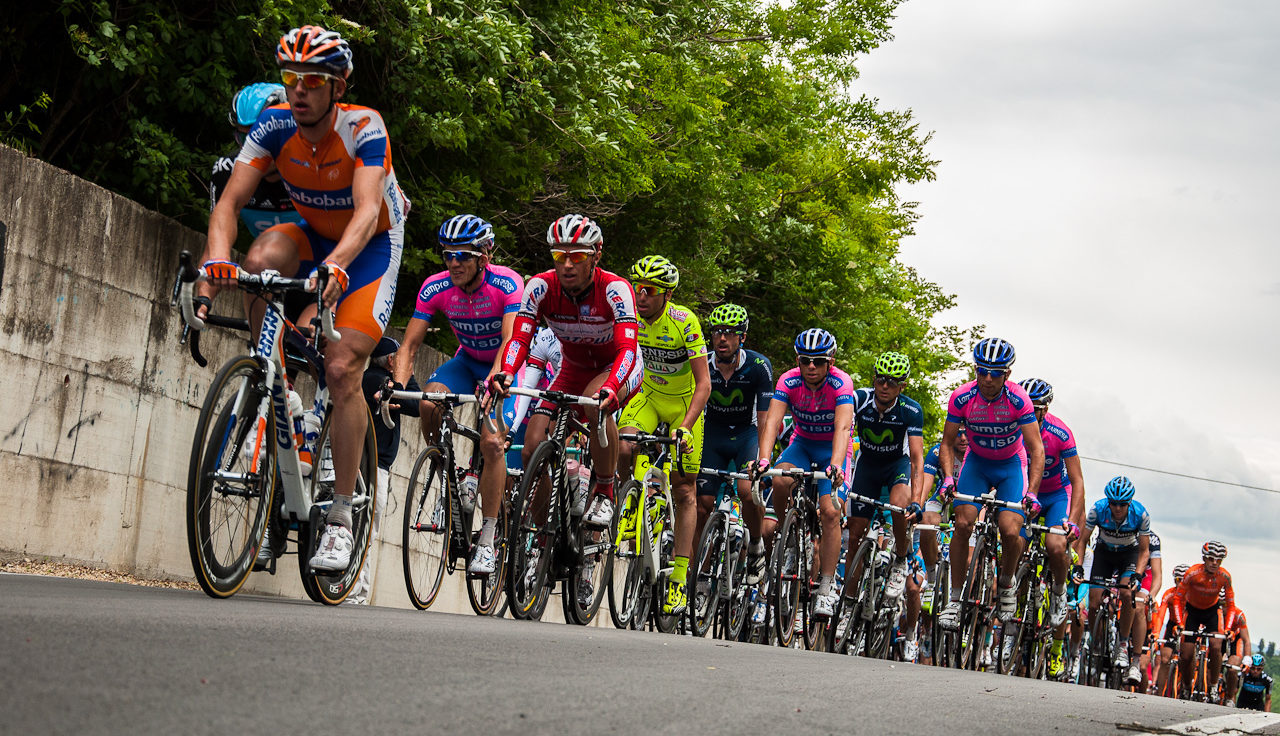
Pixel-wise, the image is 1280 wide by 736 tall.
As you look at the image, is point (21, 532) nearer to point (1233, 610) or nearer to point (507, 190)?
point (507, 190)

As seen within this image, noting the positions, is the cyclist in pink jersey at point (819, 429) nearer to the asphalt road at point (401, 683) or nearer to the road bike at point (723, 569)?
the road bike at point (723, 569)

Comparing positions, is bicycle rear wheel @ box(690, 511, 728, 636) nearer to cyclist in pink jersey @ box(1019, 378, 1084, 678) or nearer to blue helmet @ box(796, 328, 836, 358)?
blue helmet @ box(796, 328, 836, 358)

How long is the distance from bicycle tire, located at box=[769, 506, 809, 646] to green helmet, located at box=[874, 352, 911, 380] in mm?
1876

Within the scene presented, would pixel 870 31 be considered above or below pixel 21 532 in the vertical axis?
above

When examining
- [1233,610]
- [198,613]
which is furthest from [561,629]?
[1233,610]

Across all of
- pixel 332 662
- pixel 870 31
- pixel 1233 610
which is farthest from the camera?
pixel 870 31

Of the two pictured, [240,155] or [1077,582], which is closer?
[240,155]

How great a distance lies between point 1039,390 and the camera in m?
14.8

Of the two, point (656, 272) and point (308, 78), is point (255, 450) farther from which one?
point (656, 272)

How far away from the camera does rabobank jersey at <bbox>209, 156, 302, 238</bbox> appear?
302 inches

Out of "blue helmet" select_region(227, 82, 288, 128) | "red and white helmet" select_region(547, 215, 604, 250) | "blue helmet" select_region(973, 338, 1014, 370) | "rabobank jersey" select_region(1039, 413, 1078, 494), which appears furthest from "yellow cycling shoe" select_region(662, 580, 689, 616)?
"rabobank jersey" select_region(1039, 413, 1078, 494)

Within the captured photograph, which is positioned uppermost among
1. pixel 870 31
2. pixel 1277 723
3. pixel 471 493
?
pixel 870 31

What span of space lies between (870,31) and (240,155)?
22152mm

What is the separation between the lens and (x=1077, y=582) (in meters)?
15.9
